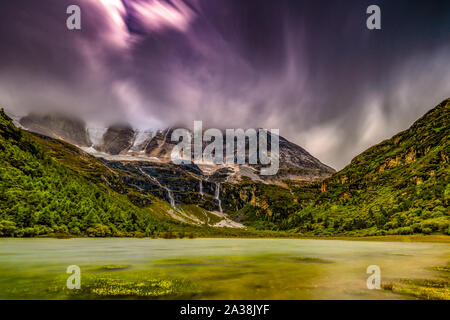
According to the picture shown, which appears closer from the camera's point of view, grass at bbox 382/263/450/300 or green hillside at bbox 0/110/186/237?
grass at bbox 382/263/450/300

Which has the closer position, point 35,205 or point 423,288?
point 423,288

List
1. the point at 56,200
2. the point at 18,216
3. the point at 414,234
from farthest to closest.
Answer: the point at 56,200 < the point at 414,234 < the point at 18,216

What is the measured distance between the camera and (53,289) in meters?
21.3

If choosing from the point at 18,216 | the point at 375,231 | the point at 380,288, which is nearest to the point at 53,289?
the point at 380,288

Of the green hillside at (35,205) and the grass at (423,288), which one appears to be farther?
the green hillside at (35,205)

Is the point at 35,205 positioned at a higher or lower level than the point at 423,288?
lower
